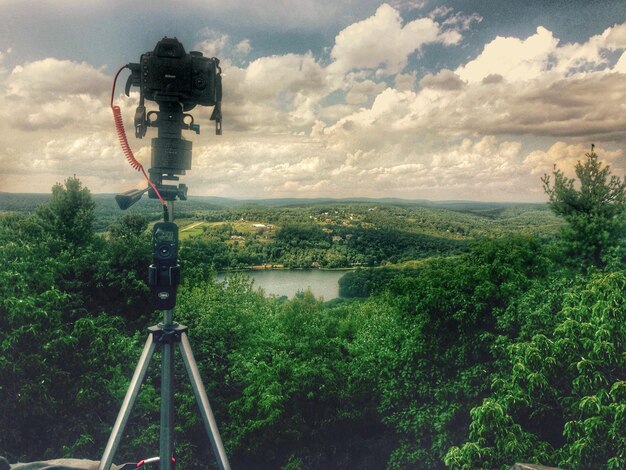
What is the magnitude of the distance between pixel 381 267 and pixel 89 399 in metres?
11.2

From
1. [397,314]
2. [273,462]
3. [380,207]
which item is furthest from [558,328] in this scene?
[380,207]

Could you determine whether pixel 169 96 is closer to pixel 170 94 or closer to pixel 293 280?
pixel 170 94

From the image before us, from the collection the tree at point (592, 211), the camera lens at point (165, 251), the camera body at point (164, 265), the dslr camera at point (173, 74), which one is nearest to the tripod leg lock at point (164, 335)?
the camera body at point (164, 265)

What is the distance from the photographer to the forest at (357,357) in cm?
635

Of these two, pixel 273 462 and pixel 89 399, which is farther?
pixel 273 462

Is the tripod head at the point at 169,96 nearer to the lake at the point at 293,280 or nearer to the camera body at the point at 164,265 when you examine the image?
the camera body at the point at 164,265

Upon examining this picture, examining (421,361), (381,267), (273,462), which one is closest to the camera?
(421,361)

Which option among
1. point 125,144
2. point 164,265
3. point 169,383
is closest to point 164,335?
point 169,383

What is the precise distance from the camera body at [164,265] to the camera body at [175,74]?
642mm

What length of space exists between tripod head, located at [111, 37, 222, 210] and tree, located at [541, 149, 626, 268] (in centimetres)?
834

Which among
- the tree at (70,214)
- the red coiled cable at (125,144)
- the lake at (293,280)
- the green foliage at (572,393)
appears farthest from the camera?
the lake at (293,280)

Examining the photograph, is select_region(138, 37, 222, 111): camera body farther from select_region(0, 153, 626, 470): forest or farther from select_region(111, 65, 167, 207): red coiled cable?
select_region(0, 153, 626, 470): forest

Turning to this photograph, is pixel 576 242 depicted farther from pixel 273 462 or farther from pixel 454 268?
pixel 273 462

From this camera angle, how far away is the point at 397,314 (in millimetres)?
10281
